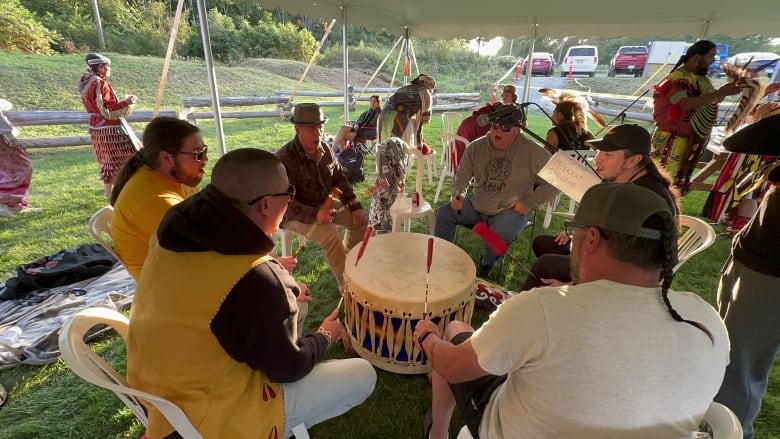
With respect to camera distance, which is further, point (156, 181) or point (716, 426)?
point (156, 181)

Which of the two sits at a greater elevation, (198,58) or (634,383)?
(198,58)

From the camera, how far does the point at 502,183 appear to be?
10.5 ft

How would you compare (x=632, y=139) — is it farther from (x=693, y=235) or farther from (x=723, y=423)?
(x=723, y=423)

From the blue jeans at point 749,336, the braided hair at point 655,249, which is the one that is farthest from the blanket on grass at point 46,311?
the blue jeans at point 749,336

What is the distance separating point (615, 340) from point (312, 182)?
247 cm

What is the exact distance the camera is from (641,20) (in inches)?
213

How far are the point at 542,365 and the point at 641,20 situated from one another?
649cm

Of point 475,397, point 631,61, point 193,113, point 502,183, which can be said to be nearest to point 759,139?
point 475,397

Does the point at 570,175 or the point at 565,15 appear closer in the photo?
the point at 570,175

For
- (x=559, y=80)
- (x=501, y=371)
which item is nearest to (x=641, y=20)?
(x=501, y=371)

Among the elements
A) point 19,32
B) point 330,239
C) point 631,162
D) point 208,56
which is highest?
Answer: point 19,32

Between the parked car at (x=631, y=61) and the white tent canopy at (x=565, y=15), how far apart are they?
50.2ft

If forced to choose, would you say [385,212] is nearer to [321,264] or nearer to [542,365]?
[321,264]

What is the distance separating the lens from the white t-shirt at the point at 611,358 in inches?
33.6
